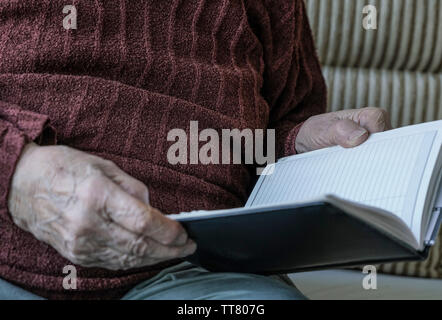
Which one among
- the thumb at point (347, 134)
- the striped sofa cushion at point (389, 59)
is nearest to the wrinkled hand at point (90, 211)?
the thumb at point (347, 134)

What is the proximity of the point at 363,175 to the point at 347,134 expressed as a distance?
0.11 meters

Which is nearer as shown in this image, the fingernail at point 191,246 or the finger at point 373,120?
the fingernail at point 191,246

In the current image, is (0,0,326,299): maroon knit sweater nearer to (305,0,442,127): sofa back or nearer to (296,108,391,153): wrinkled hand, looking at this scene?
(296,108,391,153): wrinkled hand

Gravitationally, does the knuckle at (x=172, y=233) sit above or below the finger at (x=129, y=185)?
below

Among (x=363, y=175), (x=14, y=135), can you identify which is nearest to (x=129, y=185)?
(x=14, y=135)

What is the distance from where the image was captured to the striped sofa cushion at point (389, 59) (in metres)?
1.25

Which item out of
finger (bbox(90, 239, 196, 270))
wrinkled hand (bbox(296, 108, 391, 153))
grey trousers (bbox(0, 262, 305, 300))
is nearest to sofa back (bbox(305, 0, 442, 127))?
wrinkled hand (bbox(296, 108, 391, 153))

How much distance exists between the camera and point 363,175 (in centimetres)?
70

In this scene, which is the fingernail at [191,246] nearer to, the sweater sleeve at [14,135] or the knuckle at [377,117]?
the sweater sleeve at [14,135]

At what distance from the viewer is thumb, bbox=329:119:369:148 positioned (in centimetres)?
78

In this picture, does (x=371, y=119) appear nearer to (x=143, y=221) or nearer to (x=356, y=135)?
(x=356, y=135)

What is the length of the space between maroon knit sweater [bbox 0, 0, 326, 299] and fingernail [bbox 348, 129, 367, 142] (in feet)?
0.49

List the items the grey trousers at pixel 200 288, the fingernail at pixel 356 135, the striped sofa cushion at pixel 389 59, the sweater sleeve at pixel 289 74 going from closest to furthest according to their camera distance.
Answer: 1. the grey trousers at pixel 200 288
2. the fingernail at pixel 356 135
3. the sweater sleeve at pixel 289 74
4. the striped sofa cushion at pixel 389 59
